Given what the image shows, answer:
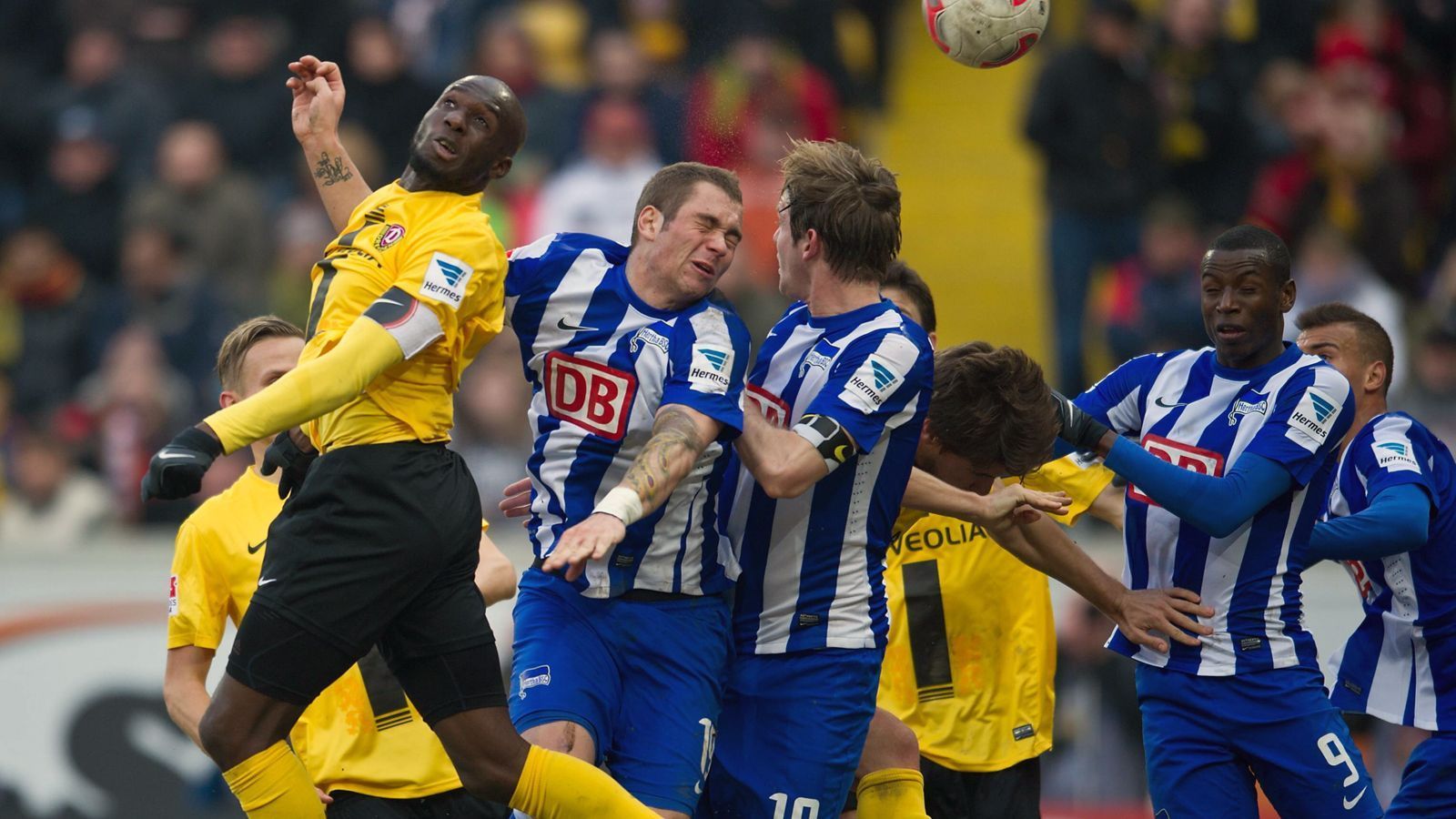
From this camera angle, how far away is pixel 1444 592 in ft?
21.8

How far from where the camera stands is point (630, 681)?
5586 millimetres

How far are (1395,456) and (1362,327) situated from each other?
0.54 m

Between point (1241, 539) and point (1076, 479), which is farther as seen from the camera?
point (1076, 479)

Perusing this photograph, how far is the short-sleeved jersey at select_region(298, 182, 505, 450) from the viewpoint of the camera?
523cm

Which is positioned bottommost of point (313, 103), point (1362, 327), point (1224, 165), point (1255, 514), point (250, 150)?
point (1255, 514)

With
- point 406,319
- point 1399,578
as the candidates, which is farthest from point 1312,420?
point 406,319

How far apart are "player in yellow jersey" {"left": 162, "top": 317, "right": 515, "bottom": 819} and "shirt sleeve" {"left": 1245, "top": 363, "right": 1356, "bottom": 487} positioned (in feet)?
8.78

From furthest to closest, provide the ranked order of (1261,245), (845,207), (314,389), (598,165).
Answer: (598,165)
(1261,245)
(845,207)
(314,389)

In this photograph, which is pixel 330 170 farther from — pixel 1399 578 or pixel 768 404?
pixel 1399 578

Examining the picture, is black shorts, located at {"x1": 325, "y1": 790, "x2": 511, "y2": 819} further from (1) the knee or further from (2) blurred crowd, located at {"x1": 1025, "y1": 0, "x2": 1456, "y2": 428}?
(2) blurred crowd, located at {"x1": 1025, "y1": 0, "x2": 1456, "y2": 428}

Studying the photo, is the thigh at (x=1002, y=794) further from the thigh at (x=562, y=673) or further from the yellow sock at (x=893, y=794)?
the thigh at (x=562, y=673)

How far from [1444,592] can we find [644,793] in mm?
3170

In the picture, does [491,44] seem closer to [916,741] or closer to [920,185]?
[920,185]

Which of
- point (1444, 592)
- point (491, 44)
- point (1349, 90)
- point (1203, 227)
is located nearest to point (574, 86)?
point (491, 44)
